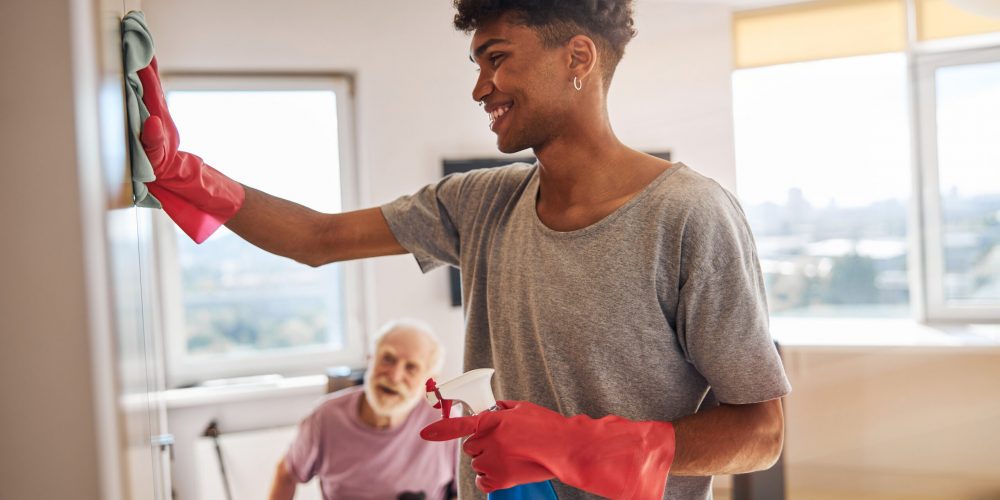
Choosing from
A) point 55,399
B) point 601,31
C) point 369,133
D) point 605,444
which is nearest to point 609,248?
point 605,444

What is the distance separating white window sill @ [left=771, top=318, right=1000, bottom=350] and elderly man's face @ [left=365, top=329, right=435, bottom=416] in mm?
1570

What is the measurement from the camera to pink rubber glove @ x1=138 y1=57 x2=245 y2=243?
78 cm

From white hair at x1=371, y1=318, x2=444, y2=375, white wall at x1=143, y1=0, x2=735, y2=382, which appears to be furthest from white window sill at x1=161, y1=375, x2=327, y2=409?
white hair at x1=371, y1=318, x2=444, y2=375

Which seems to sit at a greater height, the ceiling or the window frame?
the ceiling

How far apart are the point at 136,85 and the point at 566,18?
1.98 feet

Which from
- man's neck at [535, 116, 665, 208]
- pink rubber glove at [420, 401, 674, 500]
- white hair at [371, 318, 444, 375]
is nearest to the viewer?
pink rubber glove at [420, 401, 674, 500]

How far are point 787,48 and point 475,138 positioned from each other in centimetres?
168

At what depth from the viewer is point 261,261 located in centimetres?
335

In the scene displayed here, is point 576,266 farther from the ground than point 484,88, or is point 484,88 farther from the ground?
point 484,88

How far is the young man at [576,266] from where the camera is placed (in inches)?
35.6

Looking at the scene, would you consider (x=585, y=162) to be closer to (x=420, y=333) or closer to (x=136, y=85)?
(x=136, y=85)

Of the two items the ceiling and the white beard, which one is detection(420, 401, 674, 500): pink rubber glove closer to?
the white beard

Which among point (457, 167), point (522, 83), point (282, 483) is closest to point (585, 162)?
point (522, 83)

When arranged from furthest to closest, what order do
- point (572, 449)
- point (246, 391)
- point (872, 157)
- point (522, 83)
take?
point (872, 157), point (246, 391), point (522, 83), point (572, 449)
